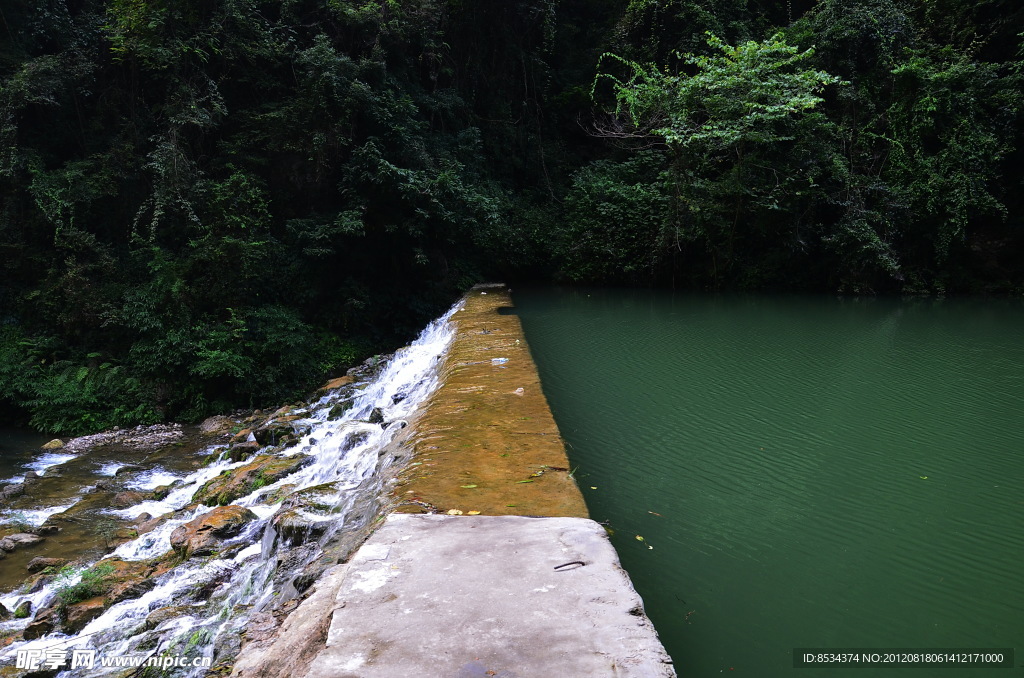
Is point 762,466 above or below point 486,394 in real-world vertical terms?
below

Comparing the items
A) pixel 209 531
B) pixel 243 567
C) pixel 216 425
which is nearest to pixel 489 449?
pixel 243 567

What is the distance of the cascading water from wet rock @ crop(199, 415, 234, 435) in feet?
10.1

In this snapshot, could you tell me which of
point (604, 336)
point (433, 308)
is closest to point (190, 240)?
point (433, 308)

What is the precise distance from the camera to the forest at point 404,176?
8.78m

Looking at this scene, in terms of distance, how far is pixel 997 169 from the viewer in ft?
36.8

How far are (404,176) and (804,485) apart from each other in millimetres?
7746

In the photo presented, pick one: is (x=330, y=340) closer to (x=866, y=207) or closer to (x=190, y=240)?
(x=190, y=240)

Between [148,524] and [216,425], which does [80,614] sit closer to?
[148,524]

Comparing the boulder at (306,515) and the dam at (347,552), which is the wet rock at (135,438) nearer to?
the dam at (347,552)

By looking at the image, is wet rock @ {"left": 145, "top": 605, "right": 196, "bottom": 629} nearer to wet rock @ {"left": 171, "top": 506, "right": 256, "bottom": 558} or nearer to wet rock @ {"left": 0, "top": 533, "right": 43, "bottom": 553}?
wet rock @ {"left": 171, "top": 506, "right": 256, "bottom": 558}

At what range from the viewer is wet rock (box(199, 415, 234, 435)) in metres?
8.08

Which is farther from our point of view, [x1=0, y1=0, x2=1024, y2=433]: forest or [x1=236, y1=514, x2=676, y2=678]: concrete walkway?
[x1=0, y1=0, x2=1024, y2=433]: forest

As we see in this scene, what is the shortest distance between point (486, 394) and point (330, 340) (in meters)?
6.07

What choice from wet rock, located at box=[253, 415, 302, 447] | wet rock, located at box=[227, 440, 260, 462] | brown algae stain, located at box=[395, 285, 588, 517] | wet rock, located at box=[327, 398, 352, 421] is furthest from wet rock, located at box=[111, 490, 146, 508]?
brown algae stain, located at box=[395, 285, 588, 517]
